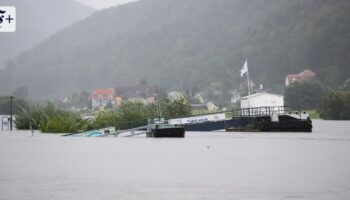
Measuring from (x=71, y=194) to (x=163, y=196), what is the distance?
11.3 ft

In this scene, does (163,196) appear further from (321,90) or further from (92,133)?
(321,90)

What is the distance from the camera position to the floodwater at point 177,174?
2734cm

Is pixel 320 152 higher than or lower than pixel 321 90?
lower

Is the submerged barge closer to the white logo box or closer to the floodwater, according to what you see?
the floodwater

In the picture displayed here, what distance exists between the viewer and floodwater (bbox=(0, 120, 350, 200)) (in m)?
27.3

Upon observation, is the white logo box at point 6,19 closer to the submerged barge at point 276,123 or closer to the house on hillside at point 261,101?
the submerged barge at point 276,123

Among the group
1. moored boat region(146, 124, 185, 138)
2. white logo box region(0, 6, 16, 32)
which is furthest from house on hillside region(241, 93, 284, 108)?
white logo box region(0, 6, 16, 32)

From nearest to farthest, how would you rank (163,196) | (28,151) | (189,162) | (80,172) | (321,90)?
(163,196)
(80,172)
(189,162)
(28,151)
(321,90)

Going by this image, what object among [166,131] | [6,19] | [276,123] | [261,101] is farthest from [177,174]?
[261,101]

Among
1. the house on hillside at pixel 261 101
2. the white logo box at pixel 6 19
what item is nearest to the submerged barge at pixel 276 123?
the house on hillside at pixel 261 101

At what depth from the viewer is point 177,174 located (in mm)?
35094

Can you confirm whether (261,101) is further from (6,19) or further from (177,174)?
(177,174)

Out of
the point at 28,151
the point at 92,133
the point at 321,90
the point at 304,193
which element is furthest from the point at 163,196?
the point at 321,90

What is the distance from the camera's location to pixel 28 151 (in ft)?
182
